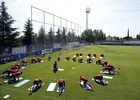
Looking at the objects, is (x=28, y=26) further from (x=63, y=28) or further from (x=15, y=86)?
(x=15, y=86)

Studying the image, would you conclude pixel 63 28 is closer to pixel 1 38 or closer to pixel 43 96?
pixel 1 38

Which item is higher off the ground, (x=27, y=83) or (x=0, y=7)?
(x=0, y=7)

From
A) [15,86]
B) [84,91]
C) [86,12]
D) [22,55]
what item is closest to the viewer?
[84,91]

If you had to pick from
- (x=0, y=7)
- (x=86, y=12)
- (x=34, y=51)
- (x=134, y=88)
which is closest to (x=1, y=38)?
(x=0, y=7)

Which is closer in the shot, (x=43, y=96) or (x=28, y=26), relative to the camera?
(x=43, y=96)

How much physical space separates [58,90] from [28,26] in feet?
178

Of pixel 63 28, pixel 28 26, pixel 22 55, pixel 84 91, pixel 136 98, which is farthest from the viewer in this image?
pixel 28 26

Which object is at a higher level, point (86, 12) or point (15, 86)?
point (86, 12)

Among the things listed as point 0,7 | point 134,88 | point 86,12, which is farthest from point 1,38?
point 86,12

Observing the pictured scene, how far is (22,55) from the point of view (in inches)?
1133

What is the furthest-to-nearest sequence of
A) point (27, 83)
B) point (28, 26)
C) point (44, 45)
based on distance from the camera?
point (28, 26)
point (44, 45)
point (27, 83)

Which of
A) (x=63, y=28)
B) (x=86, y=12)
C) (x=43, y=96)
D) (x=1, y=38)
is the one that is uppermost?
(x=86, y=12)

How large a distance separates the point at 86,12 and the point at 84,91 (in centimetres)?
8253

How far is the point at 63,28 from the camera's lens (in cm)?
4866
